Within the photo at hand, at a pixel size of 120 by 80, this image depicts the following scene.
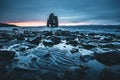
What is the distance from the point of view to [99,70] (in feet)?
14.7

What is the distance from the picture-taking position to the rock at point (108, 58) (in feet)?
16.6

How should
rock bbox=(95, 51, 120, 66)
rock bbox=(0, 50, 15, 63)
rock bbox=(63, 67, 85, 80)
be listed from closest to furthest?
rock bbox=(63, 67, 85, 80), rock bbox=(95, 51, 120, 66), rock bbox=(0, 50, 15, 63)

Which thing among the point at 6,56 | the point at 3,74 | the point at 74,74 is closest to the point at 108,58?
the point at 74,74

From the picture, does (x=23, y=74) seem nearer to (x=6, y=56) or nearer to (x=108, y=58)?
(x=6, y=56)

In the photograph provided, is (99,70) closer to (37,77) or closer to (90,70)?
(90,70)

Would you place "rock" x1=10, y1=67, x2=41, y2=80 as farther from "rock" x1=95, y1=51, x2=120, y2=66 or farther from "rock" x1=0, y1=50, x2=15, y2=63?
"rock" x1=95, y1=51, x2=120, y2=66

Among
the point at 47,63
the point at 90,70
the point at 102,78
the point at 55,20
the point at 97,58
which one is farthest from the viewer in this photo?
the point at 55,20

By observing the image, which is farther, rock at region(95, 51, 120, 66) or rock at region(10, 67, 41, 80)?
rock at region(95, 51, 120, 66)

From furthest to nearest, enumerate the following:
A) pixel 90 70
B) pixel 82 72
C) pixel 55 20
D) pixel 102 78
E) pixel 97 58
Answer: pixel 55 20 < pixel 97 58 < pixel 90 70 < pixel 82 72 < pixel 102 78

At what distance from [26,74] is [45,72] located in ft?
1.75

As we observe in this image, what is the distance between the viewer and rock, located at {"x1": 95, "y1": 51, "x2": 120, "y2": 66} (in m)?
5.07

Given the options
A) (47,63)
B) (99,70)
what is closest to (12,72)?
(47,63)

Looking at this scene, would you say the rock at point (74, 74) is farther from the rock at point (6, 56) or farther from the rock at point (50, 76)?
the rock at point (6, 56)

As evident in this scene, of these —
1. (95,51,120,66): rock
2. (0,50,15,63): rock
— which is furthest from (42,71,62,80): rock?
(0,50,15,63): rock
